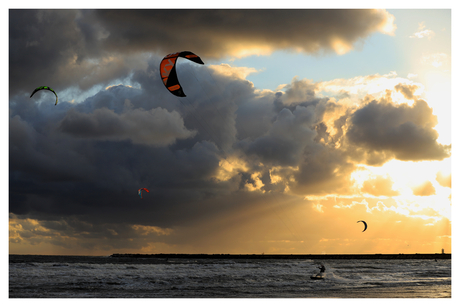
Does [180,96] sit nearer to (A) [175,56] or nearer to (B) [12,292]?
(A) [175,56]

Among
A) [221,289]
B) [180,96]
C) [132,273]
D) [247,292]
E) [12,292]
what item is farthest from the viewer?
[132,273]

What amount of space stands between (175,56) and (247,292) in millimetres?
14008

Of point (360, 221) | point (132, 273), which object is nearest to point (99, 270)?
point (132, 273)

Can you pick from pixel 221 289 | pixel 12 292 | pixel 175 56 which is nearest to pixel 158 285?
pixel 221 289

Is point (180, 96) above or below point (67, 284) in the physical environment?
above

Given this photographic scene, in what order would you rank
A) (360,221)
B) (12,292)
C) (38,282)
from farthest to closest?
(360,221) < (38,282) < (12,292)

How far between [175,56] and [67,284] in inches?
649

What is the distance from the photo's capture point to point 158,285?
2489 cm

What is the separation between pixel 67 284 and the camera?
24031 millimetres

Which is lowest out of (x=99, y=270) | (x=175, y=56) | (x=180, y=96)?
(x=99, y=270)

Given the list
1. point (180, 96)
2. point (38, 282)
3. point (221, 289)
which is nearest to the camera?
point (180, 96)
